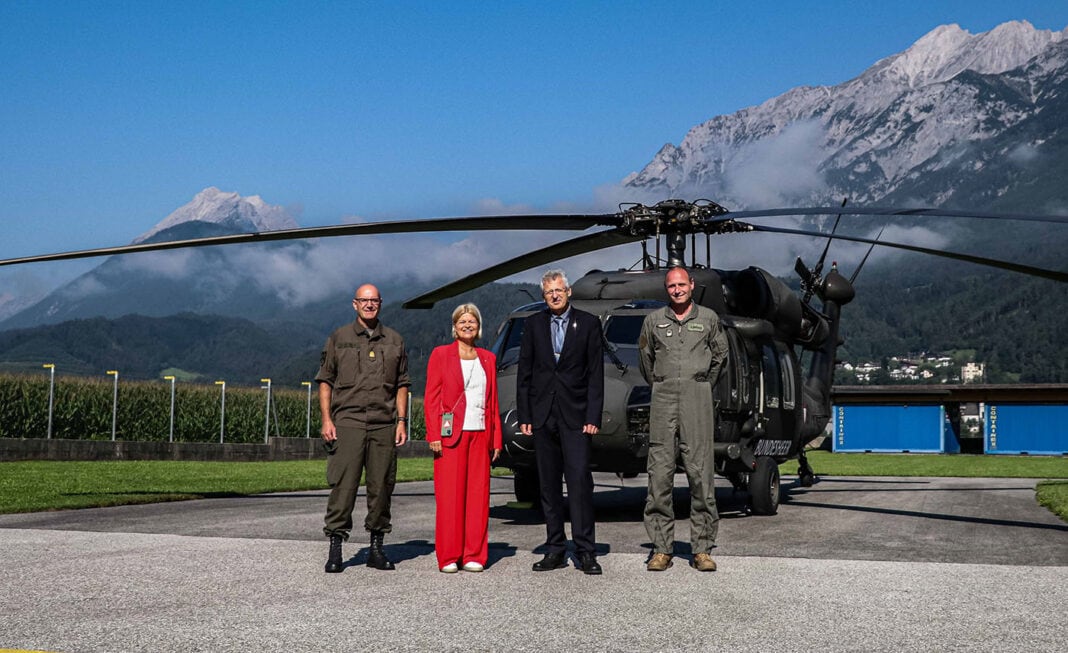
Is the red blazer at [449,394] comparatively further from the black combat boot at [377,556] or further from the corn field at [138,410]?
the corn field at [138,410]

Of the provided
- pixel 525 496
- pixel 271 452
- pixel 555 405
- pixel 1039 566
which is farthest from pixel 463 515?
pixel 271 452

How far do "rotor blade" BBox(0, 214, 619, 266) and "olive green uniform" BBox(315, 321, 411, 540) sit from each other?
1.18 metres

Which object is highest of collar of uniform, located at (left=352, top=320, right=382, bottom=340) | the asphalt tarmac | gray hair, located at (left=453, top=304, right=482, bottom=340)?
gray hair, located at (left=453, top=304, right=482, bottom=340)

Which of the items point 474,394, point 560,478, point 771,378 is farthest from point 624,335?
point 474,394

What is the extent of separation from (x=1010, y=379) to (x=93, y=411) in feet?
623

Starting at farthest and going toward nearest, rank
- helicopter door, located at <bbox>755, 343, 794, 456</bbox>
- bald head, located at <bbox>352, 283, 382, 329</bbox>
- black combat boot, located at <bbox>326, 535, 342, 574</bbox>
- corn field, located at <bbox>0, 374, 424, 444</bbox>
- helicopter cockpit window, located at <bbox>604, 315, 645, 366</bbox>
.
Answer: corn field, located at <bbox>0, 374, 424, 444</bbox> < helicopter door, located at <bbox>755, 343, 794, 456</bbox> < helicopter cockpit window, located at <bbox>604, 315, 645, 366</bbox> < bald head, located at <bbox>352, 283, 382, 329</bbox> < black combat boot, located at <bbox>326, 535, 342, 574</bbox>

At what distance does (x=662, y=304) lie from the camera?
1172 cm

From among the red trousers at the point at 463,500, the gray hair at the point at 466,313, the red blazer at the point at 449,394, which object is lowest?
the red trousers at the point at 463,500

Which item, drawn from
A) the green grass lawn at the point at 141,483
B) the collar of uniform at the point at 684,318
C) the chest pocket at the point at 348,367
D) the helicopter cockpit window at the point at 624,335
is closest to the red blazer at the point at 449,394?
the chest pocket at the point at 348,367

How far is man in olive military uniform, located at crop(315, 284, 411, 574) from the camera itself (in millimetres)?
7449

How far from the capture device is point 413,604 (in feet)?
19.8

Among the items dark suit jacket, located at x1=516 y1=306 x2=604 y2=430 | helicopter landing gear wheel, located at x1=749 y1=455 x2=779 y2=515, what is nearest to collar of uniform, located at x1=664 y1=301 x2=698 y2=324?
dark suit jacket, located at x1=516 y1=306 x2=604 y2=430

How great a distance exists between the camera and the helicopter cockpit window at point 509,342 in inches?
445

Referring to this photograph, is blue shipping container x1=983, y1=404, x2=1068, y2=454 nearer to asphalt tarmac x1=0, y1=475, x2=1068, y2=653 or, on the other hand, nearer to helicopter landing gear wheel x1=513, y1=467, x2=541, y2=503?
asphalt tarmac x1=0, y1=475, x2=1068, y2=653
